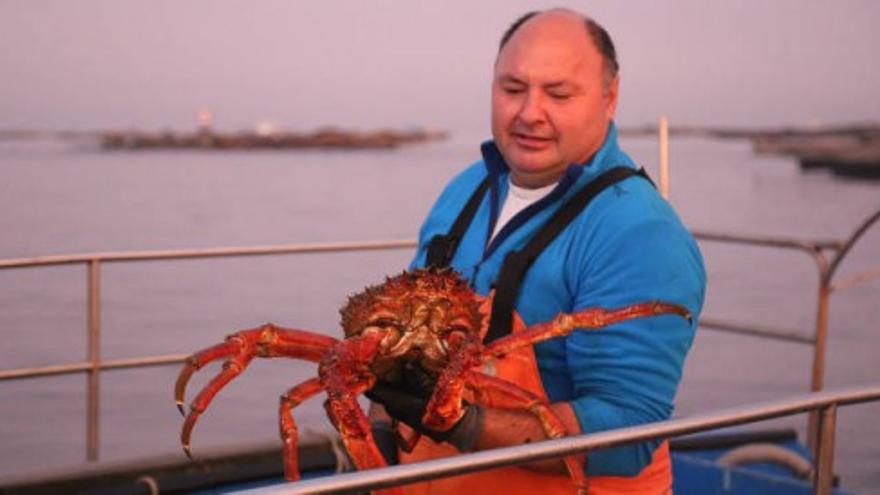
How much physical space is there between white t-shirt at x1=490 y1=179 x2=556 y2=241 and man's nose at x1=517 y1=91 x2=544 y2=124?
0.72 ft

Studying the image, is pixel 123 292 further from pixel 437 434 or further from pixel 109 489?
pixel 437 434

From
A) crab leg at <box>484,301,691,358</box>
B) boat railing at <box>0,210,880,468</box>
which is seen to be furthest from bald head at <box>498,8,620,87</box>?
boat railing at <box>0,210,880,468</box>

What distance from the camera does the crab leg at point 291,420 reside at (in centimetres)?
267

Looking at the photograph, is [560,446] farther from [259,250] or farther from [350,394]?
[259,250]

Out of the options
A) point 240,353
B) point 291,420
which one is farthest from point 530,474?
point 240,353

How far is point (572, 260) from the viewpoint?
121 inches

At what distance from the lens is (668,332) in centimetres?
289

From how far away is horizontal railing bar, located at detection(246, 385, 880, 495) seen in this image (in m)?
1.78

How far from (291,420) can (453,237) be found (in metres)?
0.99

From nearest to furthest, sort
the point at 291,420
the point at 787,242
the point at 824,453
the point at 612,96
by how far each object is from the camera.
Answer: the point at 824,453 < the point at 291,420 < the point at 612,96 < the point at 787,242

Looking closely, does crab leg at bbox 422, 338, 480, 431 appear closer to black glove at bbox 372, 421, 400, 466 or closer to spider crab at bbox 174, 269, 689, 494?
spider crab at bbox 174, 269, 689, 494

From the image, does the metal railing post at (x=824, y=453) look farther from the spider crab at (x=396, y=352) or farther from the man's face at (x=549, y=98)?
the man's face at (x=549, y=98)

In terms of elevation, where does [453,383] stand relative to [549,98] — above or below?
below

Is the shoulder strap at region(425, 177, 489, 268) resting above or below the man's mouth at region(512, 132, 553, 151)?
below
